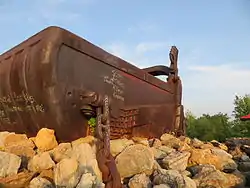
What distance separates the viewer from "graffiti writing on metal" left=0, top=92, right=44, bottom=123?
461 centimetres

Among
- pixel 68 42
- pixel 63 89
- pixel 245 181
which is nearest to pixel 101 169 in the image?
pixel 63 89

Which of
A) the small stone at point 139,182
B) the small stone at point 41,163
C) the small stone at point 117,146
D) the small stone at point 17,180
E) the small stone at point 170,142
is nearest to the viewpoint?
the small stone at point 17,180

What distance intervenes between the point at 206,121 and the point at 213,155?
42.1 feet

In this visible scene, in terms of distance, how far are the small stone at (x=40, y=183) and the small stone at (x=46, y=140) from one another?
104cm

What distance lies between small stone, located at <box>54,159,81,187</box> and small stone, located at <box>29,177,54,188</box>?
72 millimetres

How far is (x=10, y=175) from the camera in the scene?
346cm

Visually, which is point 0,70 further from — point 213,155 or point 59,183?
point 213,155

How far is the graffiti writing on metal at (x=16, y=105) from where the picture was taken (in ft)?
15.1

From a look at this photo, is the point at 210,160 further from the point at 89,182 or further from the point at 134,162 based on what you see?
the point at 89,182

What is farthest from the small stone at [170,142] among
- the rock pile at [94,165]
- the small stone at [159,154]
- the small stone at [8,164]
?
the small stone at [8,164]

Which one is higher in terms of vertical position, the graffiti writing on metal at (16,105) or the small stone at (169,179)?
the graffiti writing on metal at (16,105)

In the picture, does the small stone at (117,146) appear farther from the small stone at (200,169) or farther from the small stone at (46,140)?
the small stone at (200,169)

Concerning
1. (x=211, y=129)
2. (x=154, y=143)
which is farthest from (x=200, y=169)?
(x=211, y=129)

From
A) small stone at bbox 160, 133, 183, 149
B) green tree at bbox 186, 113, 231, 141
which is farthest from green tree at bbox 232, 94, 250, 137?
small stone at bbox 160, 133, 183, 149
